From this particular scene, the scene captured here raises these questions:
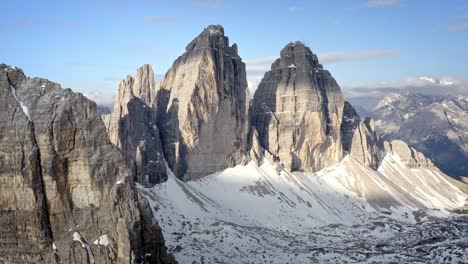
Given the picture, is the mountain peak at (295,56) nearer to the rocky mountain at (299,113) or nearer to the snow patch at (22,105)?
the rocky mountain at (299,113)

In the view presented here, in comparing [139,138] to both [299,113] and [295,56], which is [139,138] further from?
[295,56]

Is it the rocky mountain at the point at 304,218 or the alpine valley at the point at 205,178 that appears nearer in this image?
the alpine valley at the point at 205,178

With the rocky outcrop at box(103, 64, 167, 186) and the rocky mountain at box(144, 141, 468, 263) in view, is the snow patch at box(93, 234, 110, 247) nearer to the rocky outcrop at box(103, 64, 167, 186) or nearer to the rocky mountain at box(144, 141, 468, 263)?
the rocky mountain at box(144, 141, 468, 263)

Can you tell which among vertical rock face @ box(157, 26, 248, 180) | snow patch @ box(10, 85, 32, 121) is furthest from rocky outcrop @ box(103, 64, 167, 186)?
snow patch @ box(10, 85, 32, 121)

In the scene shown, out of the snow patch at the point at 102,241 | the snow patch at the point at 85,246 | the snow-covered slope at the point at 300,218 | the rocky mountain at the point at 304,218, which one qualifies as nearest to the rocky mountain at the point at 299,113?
the rocky mountain at the point at 304,218

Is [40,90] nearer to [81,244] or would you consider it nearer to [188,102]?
[81,244]

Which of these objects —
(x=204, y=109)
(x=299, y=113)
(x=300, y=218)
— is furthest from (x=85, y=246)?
(x=299, y=113)

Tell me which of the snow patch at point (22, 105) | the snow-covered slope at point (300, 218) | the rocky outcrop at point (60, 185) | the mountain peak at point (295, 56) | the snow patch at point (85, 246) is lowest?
the snow-covered slope at point (300, 218)
